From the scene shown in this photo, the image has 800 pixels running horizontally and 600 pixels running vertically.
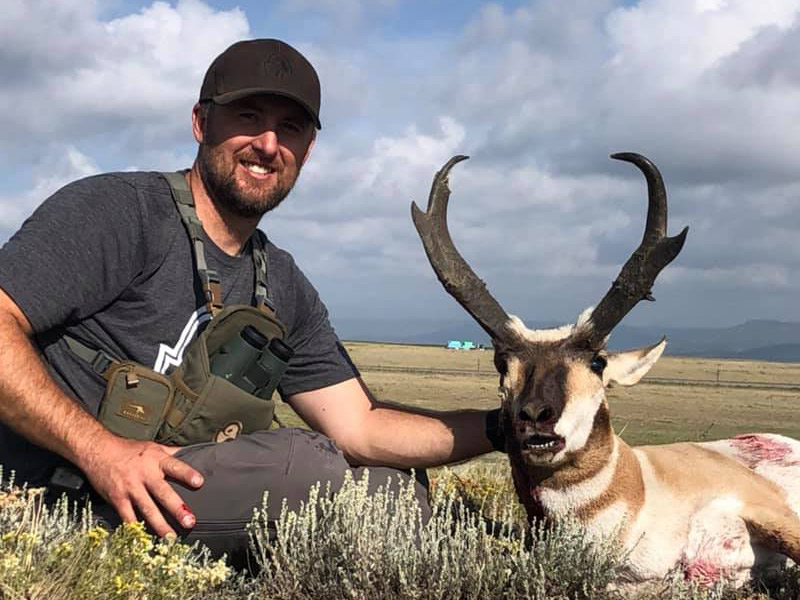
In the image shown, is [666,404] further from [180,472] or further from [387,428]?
[180,472]

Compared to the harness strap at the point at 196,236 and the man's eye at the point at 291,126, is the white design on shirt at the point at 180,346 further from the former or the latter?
the man's eye at the point at 291,126

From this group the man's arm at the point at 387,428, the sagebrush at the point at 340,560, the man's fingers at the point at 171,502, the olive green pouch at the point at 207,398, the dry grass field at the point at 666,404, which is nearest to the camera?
the sagebrush at the point at 340,560

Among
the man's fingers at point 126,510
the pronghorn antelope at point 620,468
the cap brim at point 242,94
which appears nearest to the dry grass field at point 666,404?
the pronghorn antelope at point 620,468

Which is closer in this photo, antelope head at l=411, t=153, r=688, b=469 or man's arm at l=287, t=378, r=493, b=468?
antelope head at l=411, t=153, r=688, b=469

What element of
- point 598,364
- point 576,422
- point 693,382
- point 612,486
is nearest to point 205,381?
point 576,422

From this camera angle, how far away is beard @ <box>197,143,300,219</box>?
6168 mm

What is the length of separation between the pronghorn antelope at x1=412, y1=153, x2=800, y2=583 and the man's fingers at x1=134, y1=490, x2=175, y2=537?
2.49 metres

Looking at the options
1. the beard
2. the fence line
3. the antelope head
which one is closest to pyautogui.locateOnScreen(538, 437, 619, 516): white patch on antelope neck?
the antelope head

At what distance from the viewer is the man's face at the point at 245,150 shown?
618 centimetres

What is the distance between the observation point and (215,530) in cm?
526

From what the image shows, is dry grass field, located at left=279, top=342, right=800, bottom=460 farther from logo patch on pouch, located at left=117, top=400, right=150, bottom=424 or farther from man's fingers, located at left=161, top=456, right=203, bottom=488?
man's fingers, located at left=161, top=456, right=203, bottom=488

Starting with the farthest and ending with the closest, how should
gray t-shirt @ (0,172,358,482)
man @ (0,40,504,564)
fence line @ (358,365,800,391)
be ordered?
fence line @ (358,365,800,391) → gray t-shirt @ (0,172,358,482) → man @ (0,40,504,564)

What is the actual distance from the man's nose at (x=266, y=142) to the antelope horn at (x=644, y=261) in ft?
8.27

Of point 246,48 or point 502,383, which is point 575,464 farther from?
point 246,48
